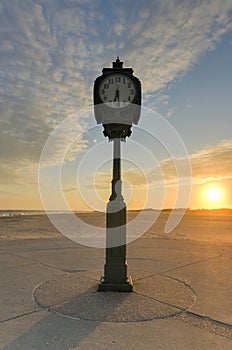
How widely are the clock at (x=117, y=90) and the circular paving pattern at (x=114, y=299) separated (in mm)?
2925

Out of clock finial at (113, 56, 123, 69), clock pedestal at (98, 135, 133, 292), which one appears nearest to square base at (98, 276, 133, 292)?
clock pedestal at (98, 135, 133, 292)

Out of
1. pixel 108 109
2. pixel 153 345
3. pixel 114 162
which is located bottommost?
pixel 153 345

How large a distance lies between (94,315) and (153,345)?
3.03ft

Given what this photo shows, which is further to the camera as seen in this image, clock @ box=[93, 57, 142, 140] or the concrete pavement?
clock @ box=[93, 57, 142, 140]

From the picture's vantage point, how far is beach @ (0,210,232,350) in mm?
2844

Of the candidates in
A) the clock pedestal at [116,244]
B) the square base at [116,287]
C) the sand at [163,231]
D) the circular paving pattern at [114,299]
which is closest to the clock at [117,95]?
the clock pedestal at [116,244]

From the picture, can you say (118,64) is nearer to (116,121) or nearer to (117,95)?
(117,95)

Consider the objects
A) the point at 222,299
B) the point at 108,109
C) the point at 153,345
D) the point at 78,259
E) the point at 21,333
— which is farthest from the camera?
the point at 78,259

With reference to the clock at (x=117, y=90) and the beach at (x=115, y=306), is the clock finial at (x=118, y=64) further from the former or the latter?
the beach at (x=115, y=306)

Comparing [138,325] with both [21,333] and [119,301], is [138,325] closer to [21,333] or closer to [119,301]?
[119,301]

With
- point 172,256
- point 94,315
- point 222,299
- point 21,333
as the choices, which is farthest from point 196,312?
point 172,256

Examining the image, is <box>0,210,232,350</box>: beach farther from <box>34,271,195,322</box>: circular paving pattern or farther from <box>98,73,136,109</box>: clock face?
<box>98,73,136,109</box>: clock face

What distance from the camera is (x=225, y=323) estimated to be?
128 inches

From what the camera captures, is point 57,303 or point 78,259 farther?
point 78,259
